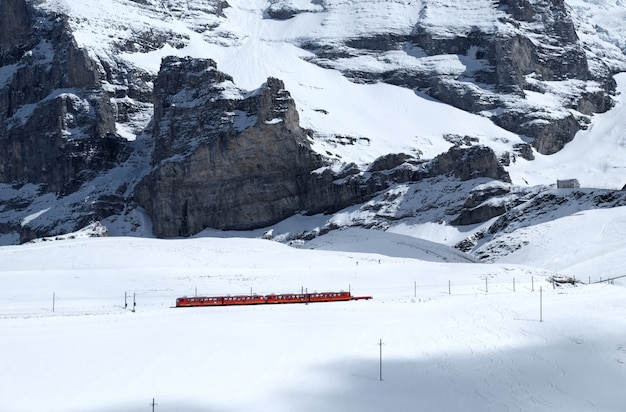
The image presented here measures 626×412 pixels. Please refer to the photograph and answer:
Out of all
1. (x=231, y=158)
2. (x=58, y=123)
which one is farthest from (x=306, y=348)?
(x=58, y=123)

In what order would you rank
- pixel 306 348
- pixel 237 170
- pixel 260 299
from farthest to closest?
pixel 237 170
pixel 260 299
pixel 306 348

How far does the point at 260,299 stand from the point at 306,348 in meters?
14.5

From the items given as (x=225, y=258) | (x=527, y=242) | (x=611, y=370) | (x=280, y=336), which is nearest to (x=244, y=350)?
(x=280, y=336)

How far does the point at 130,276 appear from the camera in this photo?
5419 centimetres

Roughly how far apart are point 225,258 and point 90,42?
141342 mm

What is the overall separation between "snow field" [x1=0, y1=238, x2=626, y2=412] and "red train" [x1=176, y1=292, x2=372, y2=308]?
1.84 metres

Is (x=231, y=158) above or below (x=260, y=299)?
above

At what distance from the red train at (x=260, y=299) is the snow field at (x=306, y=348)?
184 centimetres

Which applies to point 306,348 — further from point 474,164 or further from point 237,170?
point 237,170

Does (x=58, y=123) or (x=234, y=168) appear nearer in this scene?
(x=234, y=168)

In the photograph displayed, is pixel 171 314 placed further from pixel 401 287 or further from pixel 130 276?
pixel 401 287

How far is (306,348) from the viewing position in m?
31.5

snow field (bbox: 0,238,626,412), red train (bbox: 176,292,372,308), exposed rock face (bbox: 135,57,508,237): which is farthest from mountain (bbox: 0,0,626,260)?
snow field (bbox: 0,238,626,412)

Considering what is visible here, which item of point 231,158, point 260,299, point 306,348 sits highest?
point 231,158
